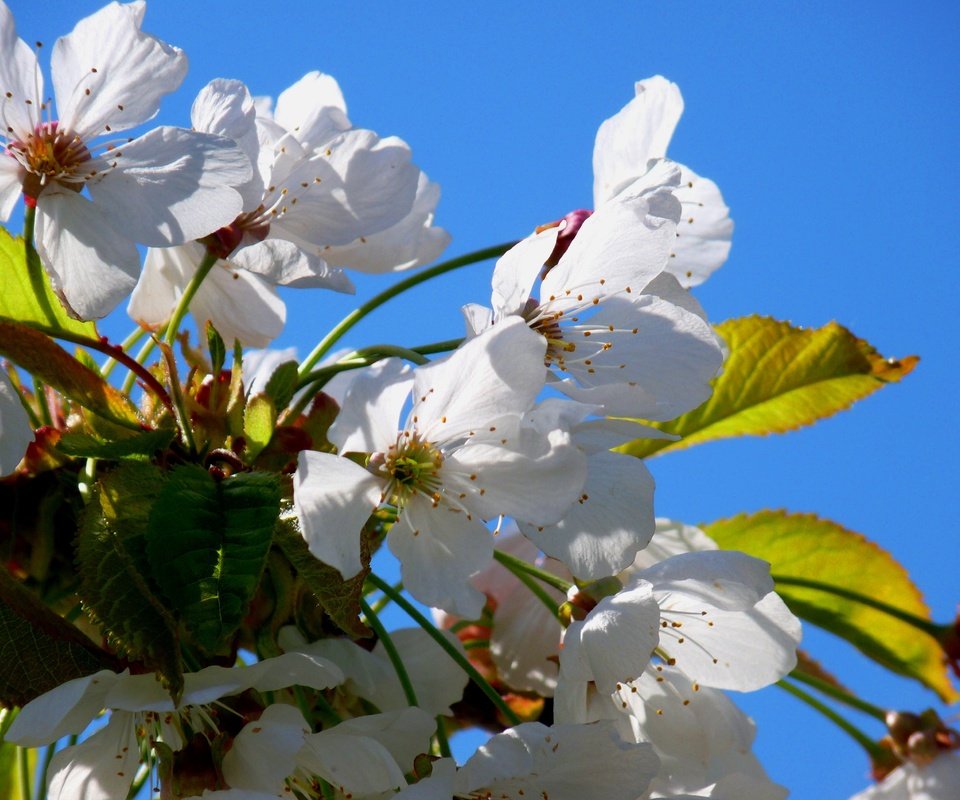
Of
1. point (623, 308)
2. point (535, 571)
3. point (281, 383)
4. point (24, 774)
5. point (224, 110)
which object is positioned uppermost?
point (224, 110)

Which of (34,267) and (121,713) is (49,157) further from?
(121,713)

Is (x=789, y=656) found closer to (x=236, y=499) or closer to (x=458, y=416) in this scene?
(x=458, y=416)

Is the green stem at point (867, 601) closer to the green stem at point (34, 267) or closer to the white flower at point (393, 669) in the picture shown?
the white flower at point (393, 669)

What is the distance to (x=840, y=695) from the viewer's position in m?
1.11

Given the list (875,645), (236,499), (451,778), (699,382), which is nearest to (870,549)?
(875,645)

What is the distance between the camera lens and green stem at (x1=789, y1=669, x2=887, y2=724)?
1089 millimetres

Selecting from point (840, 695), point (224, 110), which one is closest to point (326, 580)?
point (224, 110)

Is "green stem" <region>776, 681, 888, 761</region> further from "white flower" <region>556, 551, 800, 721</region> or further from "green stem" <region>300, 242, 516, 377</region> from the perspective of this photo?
"green stem" <region>300, 242, 516, 377</region>

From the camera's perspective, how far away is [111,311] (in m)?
0.80

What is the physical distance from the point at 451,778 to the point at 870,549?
0.75 m

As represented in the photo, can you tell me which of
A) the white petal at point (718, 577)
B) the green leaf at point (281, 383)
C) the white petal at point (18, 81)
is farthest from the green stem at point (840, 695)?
the white petal at point (18, 81)

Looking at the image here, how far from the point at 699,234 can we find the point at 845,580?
495 mm

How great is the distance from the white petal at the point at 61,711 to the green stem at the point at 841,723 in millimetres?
678

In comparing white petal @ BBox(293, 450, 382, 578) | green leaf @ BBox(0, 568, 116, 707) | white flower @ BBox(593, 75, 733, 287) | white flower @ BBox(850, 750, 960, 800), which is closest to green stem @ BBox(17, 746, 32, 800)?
green leaf @ BBox(0, 568, 116, 707)
